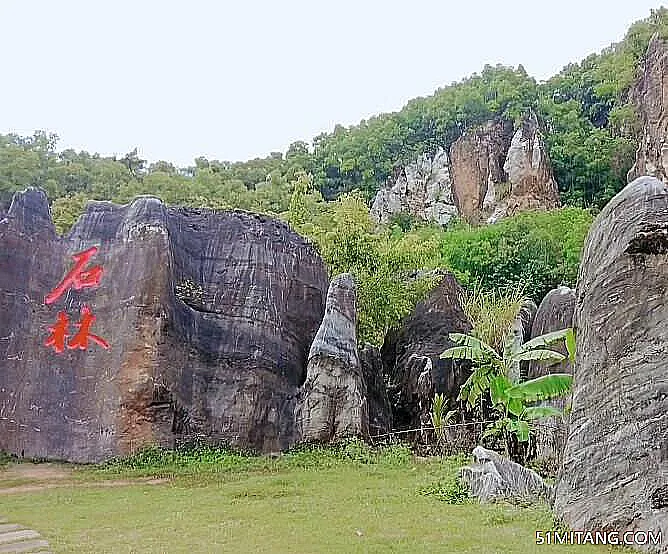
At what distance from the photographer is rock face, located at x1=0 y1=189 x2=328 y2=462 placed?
1237cm

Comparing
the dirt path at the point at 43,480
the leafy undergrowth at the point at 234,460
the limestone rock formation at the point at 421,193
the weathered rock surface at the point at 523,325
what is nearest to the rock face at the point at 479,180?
the limestone rock formation at the point at 421,193

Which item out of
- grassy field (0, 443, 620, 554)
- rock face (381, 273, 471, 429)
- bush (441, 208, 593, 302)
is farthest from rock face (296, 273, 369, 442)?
bush (441, 208, 593, 302)

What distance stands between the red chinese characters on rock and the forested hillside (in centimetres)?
608

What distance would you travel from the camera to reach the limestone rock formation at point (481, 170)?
105 feet

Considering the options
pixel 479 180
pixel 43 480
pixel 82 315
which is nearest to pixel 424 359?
pixel 82 315

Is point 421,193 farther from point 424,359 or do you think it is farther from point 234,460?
point 234,460

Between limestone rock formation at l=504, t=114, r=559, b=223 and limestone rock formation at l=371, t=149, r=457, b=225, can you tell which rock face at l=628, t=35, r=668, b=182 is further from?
limestone rock formation at l=371, t=149, r=457, b=225

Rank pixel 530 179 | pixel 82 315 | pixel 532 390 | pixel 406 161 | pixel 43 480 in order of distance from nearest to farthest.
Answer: pixel 532 390, pixel 43 480, pixel 82 315, pixel 530 179, pixel 406 161

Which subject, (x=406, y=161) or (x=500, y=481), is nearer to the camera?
(x=500, y=481)

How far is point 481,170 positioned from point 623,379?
27.2 meters

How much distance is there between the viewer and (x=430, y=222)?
109ft

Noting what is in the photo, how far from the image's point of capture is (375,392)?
14.9 meters

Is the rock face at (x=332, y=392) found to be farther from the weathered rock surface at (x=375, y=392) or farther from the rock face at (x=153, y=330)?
the weathered rock surface at (x=375, y=392)

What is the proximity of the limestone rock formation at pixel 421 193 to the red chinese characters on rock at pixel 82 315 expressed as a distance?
20472 mm
